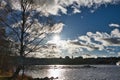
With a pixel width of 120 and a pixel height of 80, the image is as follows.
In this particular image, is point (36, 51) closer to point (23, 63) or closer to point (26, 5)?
point (23, 63)

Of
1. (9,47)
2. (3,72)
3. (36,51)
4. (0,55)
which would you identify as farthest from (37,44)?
(3,72)

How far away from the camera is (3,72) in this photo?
65562mm

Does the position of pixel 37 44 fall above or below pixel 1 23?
below

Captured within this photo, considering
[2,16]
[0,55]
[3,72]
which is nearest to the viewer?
[2,16]

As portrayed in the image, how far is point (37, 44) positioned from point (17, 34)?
2.76 meters

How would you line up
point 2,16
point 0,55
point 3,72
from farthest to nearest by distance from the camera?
point 3,72, point 0,55, point 2,16

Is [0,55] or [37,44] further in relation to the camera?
[0,55]

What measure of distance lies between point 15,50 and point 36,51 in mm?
2558

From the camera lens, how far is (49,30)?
40.7 m

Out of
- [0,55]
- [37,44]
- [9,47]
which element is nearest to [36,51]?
[37,44]

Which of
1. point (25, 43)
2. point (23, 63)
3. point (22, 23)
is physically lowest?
point (23, 63)

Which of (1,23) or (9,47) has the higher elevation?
(1,23)

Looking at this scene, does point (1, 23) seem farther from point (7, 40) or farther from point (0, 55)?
point (0, 55)

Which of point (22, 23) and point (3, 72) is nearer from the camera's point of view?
point (22, 23)
